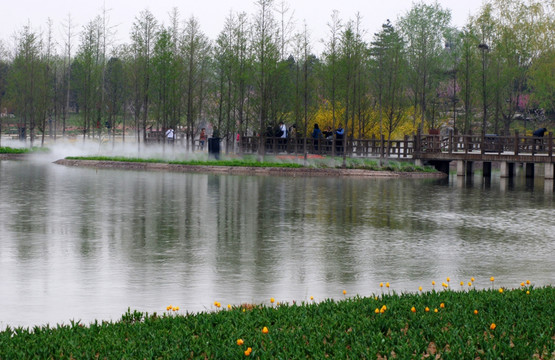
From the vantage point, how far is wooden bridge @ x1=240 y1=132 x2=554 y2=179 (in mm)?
42312

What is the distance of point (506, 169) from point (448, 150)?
380 centimetres

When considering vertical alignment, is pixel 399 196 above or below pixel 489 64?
below

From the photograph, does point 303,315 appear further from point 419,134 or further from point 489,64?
point 489,64

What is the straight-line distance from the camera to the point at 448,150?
150ft

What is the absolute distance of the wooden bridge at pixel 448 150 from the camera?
139 feet

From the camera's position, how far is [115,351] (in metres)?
6.85

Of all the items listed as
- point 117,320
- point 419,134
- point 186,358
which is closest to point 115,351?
point 186,358

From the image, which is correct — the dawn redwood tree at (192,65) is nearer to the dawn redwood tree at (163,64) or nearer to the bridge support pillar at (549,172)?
the dawn redwood tree at (163,64)

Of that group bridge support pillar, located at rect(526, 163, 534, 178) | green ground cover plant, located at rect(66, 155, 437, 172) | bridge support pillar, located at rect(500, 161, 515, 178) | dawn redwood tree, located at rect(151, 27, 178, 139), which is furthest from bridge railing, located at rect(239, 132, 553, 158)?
dawn redwood tree, located at rect(151, 27, 178, 139)

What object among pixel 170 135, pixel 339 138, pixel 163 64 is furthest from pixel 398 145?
→ pixel 170 135

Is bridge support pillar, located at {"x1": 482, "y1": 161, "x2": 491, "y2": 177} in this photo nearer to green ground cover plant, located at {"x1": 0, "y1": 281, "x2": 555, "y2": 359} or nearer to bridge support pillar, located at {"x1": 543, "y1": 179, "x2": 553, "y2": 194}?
bridge support pillar, located at {"x1": 543, "y1": 179, "x2": 553, "y2": 194}

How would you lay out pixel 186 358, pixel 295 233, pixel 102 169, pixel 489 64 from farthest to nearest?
pixel 489 64, pixel 102 169, pixel 295 233, pixel 186 358

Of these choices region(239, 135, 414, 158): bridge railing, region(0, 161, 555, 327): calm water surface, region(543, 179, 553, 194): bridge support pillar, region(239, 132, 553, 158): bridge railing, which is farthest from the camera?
region(239, 135, 414, 158): bridge railing

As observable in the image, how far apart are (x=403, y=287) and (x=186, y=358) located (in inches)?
192
